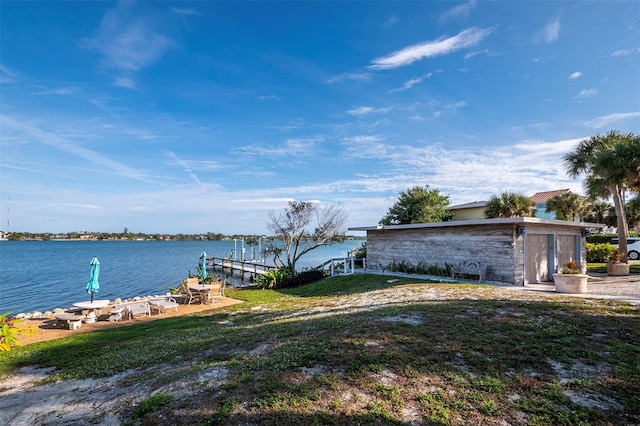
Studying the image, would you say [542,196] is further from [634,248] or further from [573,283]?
[573,283]

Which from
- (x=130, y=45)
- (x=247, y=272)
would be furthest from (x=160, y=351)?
(x=247, y=272)

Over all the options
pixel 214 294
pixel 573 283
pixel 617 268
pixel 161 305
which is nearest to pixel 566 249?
pixel 617 268

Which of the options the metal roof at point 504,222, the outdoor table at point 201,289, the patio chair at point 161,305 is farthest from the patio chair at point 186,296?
the metal roof at point 504,222

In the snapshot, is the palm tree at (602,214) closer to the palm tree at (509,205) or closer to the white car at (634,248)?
the white car at (634,248)

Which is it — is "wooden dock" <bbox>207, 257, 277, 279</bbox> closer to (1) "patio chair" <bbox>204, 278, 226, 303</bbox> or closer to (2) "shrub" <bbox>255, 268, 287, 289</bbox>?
(2) "shrub" <bbox>255, 268, 287, 289</bbox>

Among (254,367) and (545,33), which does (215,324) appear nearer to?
(254,367)

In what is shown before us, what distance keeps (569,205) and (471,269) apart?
26.6 meters

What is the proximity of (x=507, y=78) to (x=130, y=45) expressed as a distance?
15799 mm

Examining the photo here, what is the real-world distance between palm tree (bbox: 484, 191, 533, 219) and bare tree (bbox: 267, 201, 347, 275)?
14089 mm

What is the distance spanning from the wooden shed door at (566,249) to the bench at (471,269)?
4.37 m

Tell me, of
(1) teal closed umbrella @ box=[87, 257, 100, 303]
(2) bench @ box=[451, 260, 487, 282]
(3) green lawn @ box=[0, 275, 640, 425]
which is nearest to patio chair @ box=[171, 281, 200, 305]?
(1) teal closed umbrella @ box=[87, 257, 100, 303]

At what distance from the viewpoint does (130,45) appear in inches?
476

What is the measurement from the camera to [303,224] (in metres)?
25.5

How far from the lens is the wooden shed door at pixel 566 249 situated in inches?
619
